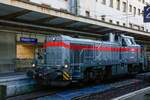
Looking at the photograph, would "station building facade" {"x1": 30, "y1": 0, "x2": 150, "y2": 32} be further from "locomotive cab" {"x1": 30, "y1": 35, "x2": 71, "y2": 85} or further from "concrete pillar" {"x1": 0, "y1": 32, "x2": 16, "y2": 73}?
"locomotive cab" {"x1": 30, "y1": 35, "x2": 71, "y2": 85}

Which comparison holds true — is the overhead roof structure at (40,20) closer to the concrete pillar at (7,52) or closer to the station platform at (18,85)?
the concrete pillar at (7,52)

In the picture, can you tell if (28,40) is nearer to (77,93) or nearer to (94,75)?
(94,75)

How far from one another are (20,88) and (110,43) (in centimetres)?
727

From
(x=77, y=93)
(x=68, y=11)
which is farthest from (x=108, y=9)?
(x=77, y=93)

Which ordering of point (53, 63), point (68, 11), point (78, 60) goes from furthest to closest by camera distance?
point (68, 11) < point (78, 60) < point (53, 63)

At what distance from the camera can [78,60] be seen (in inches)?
715

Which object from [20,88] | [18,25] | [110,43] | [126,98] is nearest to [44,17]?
[18,25]

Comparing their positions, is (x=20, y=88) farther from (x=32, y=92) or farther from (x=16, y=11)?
(x=16, y=11)

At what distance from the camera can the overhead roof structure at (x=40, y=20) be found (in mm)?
19405

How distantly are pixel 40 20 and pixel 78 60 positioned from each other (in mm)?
5578

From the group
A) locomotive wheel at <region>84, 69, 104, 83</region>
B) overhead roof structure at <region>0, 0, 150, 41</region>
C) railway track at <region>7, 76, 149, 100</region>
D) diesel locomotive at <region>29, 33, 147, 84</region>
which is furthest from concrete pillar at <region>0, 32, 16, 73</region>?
railway track at <region>7, 76, 149, 100</region>

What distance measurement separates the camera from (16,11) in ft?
65.7

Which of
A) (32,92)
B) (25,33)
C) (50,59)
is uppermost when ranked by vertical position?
(25,33)

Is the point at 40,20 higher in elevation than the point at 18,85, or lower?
higher
